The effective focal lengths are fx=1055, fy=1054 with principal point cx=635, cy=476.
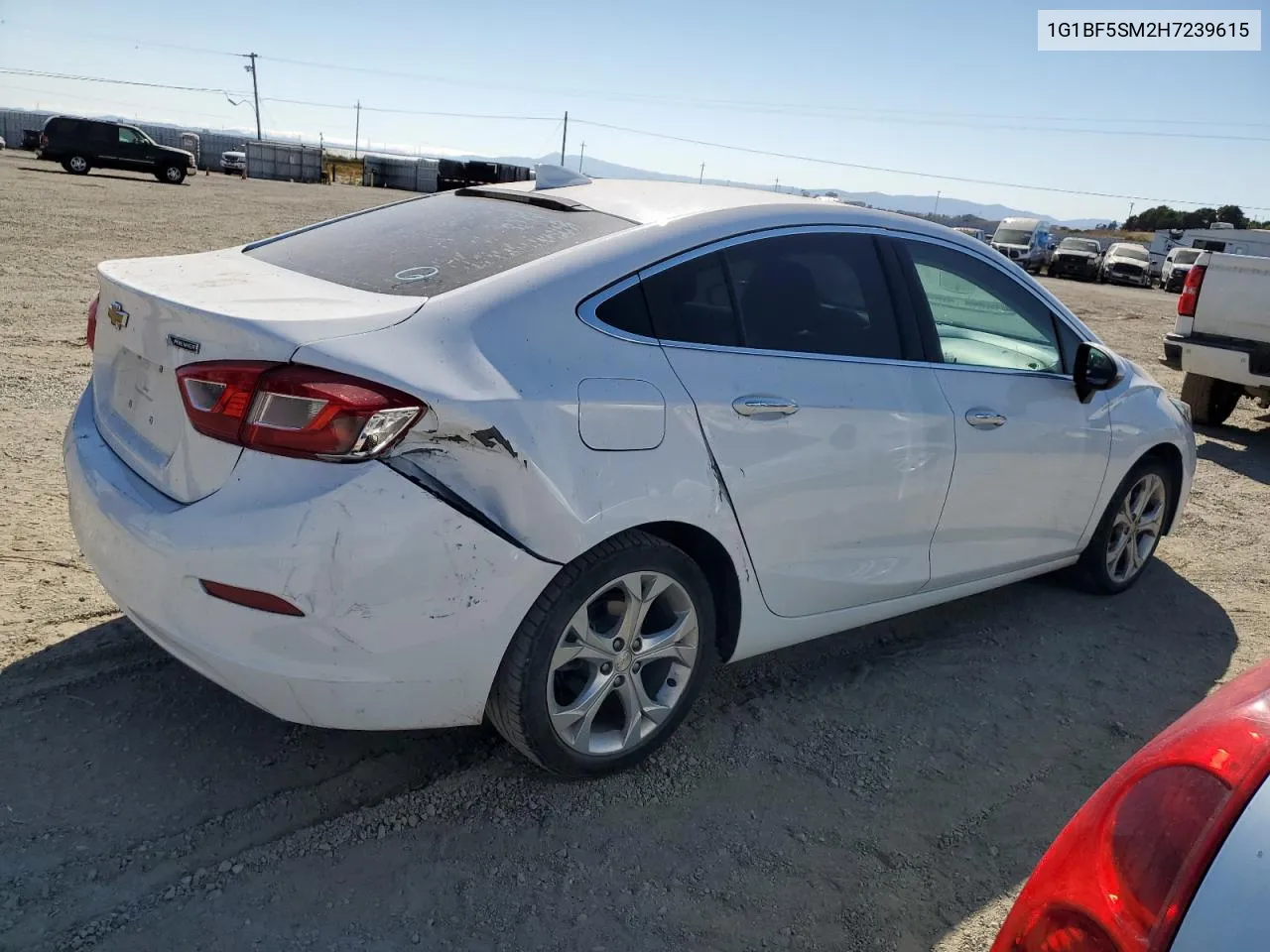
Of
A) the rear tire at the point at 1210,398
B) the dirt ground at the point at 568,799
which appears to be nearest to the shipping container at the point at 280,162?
the rear tire at the point at 1210,398

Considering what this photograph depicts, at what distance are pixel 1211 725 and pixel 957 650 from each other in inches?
107

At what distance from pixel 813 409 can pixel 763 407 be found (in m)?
0.21

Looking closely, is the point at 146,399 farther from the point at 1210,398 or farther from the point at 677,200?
the point at 1210,398

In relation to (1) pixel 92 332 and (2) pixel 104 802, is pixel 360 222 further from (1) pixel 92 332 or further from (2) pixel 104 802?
(2) pixel 104 802

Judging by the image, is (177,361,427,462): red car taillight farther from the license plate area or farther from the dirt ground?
the dirt ground

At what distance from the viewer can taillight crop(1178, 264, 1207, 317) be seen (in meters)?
9.02

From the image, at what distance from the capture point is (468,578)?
2.53 m

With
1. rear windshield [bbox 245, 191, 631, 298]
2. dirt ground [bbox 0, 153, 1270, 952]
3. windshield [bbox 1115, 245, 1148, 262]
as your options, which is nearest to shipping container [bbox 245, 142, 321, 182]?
windshield [bbox 1115, 245, 1148, 262]

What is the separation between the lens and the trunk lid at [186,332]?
2537mm

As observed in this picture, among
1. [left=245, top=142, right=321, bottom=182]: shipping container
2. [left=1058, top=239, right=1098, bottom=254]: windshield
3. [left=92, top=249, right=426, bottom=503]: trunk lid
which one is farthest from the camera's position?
[left=245, top=142, right=321, bottom=182]: shipping container

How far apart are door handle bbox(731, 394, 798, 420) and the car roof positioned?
609 mm

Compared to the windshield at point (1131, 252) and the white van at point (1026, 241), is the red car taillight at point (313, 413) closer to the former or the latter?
the white van at point (1026, 241)

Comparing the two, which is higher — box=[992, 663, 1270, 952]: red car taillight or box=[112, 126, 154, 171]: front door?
box=[112, 126, 154, 171]: front door

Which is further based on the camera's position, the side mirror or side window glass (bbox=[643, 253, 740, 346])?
the side mirror
